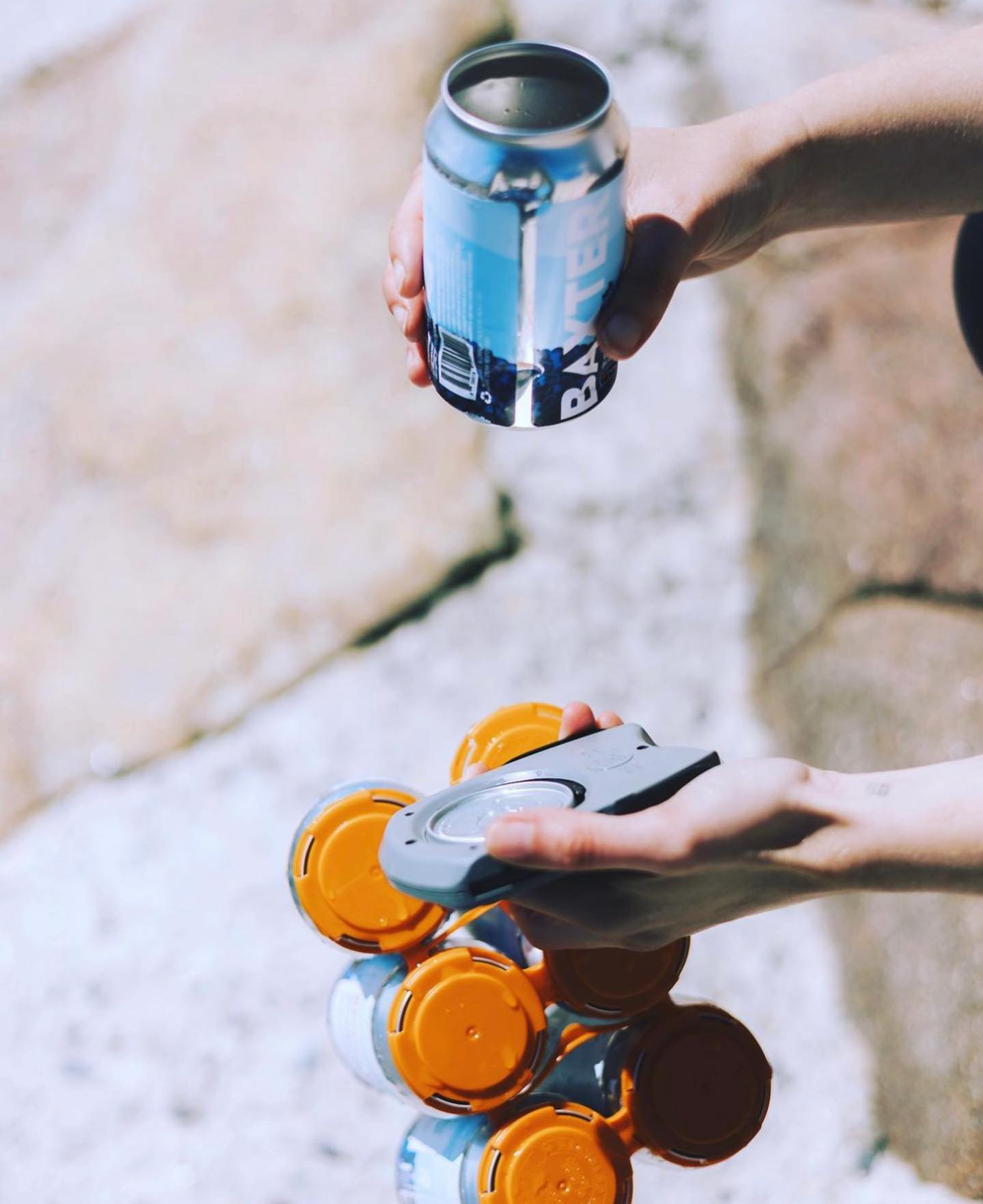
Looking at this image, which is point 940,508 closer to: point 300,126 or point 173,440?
point 173,440

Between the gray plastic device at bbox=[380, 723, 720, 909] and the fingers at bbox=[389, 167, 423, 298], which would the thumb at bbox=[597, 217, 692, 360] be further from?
the gray plastic device at bbox=[380, 723, 720, 909]

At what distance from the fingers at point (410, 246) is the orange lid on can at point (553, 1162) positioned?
2.32ft

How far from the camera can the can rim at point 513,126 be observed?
31.6 inches

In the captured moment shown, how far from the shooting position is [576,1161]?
0.98 meters

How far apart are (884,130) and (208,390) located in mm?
1218

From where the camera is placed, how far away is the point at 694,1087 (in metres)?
1.03

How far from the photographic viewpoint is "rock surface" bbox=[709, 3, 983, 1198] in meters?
1.48

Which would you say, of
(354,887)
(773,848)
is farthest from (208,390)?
(773,848)

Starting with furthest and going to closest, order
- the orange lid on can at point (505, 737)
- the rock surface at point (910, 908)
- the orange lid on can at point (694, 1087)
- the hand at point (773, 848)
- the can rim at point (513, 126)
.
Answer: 1. the rock surface at point (910, 908)
2. the orange lid on can at point (505, 737)
3. the orange lid on can at point (694, 1087)
4. the hand at point (773, 848)
5. the can rim at point (513, 126)

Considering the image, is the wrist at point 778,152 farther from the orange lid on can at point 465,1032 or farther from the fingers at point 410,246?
the orange lid on can at point 465,1032

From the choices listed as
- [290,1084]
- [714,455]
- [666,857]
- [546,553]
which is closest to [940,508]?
[714,455]

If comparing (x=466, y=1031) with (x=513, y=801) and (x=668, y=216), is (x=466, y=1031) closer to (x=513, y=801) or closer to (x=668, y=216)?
(x=513, y=801)

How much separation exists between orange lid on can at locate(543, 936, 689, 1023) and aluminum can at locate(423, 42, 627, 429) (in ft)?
1.57

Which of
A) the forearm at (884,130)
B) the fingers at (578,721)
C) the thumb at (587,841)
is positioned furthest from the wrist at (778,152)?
the thumb at (587,841)
